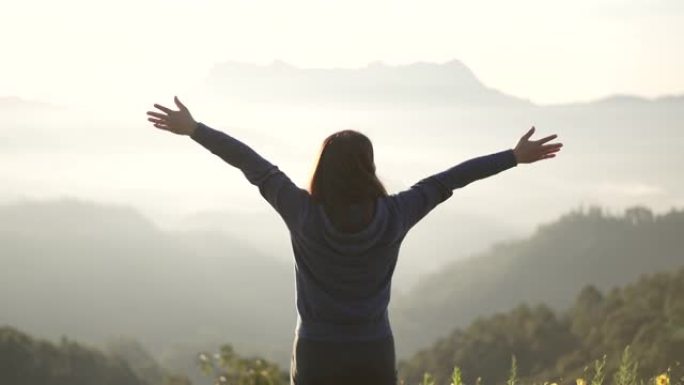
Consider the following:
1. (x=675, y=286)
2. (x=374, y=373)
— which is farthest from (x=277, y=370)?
(x=675, y=286)

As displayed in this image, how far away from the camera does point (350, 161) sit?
321cm

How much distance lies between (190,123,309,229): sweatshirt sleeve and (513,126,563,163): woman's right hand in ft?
3.54

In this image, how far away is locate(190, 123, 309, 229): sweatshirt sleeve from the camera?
324 centimetres

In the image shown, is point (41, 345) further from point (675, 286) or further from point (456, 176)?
point (456, 176)

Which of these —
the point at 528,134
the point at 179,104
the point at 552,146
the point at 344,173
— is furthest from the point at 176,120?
the point at 552,146

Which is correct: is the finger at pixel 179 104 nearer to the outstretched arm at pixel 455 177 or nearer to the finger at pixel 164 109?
the finger at pixel 164 109

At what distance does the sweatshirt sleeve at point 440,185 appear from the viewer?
3.39 m

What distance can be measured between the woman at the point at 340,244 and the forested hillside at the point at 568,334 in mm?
77246

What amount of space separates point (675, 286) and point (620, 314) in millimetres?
9982

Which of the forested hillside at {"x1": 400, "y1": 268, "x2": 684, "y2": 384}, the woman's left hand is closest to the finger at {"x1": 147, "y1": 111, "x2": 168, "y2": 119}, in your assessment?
the woman's left hand

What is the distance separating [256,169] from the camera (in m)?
3.30

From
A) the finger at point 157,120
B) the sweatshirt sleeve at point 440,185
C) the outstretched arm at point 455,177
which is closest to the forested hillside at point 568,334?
the outstretched arm at point 455,177

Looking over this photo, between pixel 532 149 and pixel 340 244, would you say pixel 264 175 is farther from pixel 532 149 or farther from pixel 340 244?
pixel 532 149

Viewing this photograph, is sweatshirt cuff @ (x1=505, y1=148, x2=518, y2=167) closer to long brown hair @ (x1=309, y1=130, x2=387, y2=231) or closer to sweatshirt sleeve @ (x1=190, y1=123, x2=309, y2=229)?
long brown hair @ (x1=309, y1=130, x2=387, y2=231)
